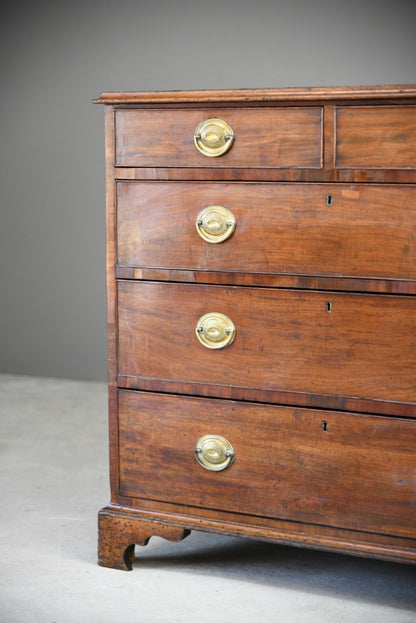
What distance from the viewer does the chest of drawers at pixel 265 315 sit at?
2025mm

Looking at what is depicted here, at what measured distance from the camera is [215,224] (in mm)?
2139

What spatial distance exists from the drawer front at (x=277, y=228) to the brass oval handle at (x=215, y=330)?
12 cm

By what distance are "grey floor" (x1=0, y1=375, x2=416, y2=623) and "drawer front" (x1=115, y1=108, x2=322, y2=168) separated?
1049 millimetres

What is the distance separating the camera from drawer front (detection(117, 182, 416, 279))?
201 cm

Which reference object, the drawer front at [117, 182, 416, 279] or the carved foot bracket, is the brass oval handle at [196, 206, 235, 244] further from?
the carved foot bracket

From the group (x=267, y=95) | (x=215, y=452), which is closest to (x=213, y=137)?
(x=267, y=95)

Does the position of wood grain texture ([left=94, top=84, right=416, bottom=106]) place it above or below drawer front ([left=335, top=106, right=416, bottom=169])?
above

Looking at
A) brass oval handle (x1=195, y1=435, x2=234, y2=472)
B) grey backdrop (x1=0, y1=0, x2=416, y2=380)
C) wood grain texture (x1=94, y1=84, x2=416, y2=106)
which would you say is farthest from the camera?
grey backdrop (x1=0, y1=0, x2=416, y2=380)

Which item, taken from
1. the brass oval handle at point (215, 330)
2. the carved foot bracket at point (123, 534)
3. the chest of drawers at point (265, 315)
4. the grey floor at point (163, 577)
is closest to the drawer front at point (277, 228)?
the chest of drawers at point (265, 315)

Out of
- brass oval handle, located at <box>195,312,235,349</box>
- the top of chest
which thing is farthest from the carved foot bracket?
the top of chest

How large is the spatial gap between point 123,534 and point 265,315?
27.7 inches

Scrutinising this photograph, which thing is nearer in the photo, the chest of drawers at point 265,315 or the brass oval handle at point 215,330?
the chest of drawers at point 265,315

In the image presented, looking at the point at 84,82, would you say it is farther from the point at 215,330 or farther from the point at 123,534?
the point at 123,534

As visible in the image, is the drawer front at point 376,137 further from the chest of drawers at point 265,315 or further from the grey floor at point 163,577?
the grey floor at point 163,577
